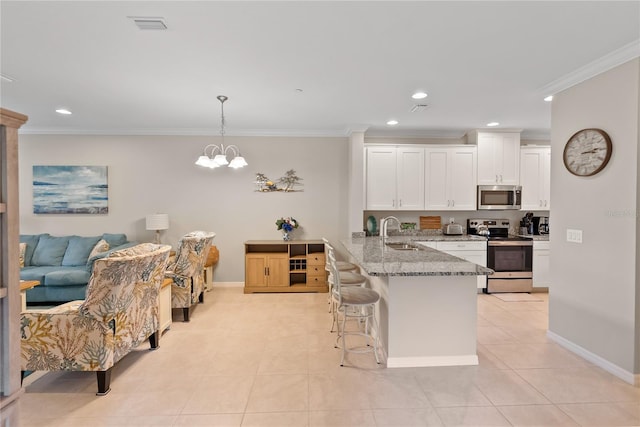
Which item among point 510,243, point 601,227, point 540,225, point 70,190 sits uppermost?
point 70,190

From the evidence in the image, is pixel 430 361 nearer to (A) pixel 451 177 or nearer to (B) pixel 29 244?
(A) pixel 451 177

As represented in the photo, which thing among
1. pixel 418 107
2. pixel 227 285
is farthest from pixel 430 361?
pixel 227 285

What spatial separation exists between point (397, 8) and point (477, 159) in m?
3.79

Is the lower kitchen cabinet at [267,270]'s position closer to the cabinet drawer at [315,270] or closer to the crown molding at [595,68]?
the cabinet drawer at [315,270]

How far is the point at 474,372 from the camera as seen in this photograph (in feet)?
8.70

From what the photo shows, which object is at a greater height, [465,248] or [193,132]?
[193,132]

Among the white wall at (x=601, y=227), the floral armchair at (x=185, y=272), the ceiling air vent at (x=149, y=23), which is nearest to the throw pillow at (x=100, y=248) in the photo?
the floral armchair at (x=185, y=272)

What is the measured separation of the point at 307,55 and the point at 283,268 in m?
3.29

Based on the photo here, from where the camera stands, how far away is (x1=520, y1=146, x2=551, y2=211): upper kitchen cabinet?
5.19 metres

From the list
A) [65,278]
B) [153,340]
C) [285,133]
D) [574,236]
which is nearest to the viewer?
[574,236]

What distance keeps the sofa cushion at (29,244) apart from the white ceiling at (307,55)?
184cm

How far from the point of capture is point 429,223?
5.48 m

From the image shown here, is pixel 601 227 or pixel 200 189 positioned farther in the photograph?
pixel 200 189

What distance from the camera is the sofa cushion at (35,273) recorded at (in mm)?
4175
